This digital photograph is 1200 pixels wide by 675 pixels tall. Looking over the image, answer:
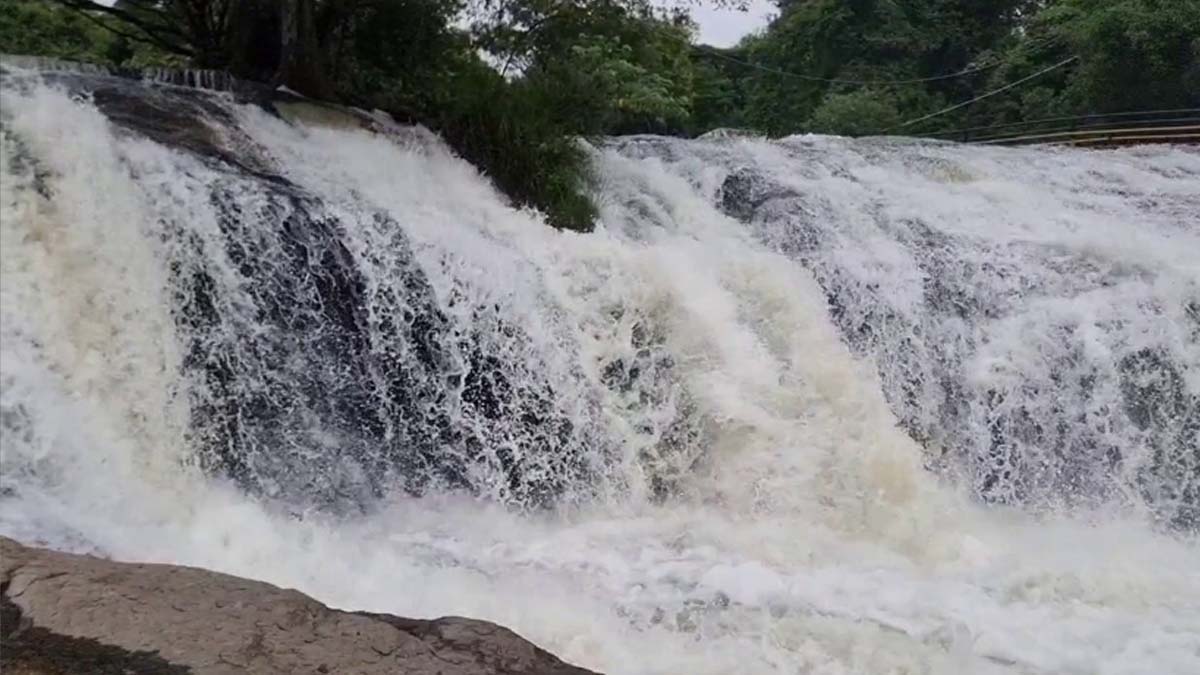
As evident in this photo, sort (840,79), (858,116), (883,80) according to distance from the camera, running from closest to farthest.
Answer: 1. (858,116)
2. (883,80)
3. (840,79)

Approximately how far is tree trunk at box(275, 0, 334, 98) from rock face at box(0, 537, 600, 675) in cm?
564

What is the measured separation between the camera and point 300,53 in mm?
8367

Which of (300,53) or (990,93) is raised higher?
(990,93)

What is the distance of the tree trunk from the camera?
8242 millimetres

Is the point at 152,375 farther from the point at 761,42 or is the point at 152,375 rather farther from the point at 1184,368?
the point at 761,42

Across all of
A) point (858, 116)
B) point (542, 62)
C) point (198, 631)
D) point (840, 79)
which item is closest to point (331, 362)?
point (198, 631)

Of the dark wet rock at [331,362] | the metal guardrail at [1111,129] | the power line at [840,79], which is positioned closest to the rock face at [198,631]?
the dark wet rock at [331,362]

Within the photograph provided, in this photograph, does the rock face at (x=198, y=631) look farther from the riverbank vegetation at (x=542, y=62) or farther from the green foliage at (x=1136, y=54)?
the green foliage at (x=1136, y=54)

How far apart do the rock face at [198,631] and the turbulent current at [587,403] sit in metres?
0.82

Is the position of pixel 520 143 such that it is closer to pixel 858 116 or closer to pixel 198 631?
pixel 198 631

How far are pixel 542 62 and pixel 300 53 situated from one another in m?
2.22

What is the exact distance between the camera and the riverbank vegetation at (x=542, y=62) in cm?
842

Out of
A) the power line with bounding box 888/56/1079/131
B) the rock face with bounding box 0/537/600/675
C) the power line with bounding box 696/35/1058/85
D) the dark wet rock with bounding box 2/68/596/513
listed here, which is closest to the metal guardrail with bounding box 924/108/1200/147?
the power line with bounding box 888/56/1079/131

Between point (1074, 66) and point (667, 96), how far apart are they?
36.9 ft
